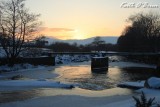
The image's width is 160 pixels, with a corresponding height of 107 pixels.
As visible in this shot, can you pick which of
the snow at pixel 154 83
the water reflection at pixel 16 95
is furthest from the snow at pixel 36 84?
the snow at pixel 154 83

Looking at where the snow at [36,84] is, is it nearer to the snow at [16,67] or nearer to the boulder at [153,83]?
the boulder at [153,83]

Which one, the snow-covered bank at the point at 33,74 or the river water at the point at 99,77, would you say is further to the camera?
the snow-covered bank at the point at 33,74

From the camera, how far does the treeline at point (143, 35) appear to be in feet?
332

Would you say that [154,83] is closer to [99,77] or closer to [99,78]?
[99,78]

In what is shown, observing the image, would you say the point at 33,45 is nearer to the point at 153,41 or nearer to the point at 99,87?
the point at 99,87

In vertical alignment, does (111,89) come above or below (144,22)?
below

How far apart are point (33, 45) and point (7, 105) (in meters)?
34.3

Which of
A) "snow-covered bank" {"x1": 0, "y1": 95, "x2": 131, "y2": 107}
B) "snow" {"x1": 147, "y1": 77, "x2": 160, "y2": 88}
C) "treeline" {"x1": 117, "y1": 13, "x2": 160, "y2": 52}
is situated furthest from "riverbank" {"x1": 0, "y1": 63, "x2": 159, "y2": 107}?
"treeline" {"x1": 117, "y1": 13, "x2": 160, "y2": 52}

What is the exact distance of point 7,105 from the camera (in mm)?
18406

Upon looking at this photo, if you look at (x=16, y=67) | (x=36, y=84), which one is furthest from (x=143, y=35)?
(x=36, y=84)

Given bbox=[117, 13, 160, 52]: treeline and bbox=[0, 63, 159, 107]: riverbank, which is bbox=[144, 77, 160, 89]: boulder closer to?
bbox=[0, 63, 159, 107]: riverbank

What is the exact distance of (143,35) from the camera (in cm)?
10256

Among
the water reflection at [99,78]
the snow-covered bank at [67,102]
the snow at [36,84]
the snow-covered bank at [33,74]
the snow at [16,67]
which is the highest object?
the snow at [16,67]

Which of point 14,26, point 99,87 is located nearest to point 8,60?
point 14,26
